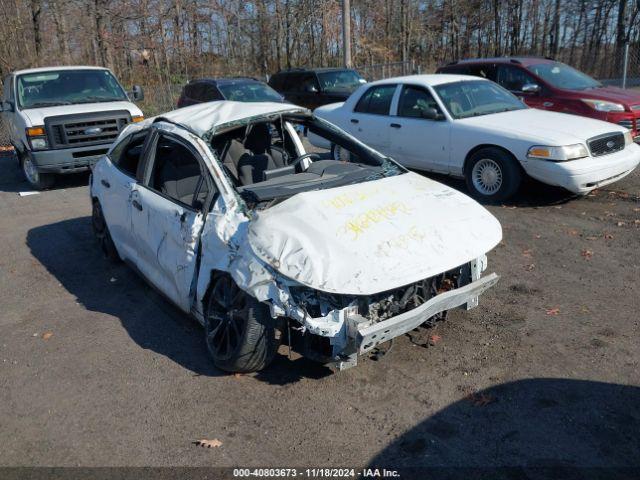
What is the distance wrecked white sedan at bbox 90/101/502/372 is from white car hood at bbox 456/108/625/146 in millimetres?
3318

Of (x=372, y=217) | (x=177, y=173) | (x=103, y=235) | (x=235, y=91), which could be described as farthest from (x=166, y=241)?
(x=235, y=91)

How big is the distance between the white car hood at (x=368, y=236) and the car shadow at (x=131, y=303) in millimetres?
969

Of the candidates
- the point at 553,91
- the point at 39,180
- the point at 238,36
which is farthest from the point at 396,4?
the point at 39,180

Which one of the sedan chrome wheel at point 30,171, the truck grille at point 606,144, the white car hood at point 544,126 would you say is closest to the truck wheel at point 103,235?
the sedan chrome wheel at point 30,171

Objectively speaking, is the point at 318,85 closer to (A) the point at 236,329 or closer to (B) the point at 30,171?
(B) the point at 30,171

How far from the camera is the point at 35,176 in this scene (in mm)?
10742

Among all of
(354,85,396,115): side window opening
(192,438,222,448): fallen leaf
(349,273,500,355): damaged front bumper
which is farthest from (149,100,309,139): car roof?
(354,85,396,115): side window opening

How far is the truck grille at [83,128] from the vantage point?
1017 cm

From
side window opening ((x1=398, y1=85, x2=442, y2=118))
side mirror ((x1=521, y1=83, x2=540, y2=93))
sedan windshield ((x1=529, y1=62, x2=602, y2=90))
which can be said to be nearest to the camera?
side window opening ((x1=398, y1=85, x2=442, y2=118))

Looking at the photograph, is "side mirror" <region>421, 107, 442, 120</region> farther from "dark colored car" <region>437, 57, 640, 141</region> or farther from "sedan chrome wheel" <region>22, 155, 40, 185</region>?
"sedan chrome wheel" <region>22, 155, 40, 185</region>

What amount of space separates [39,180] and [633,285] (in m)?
9.74

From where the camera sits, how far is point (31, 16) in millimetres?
21766

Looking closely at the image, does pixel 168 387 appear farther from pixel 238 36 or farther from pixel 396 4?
pixel 396 4

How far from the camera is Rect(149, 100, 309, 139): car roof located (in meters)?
4.64
